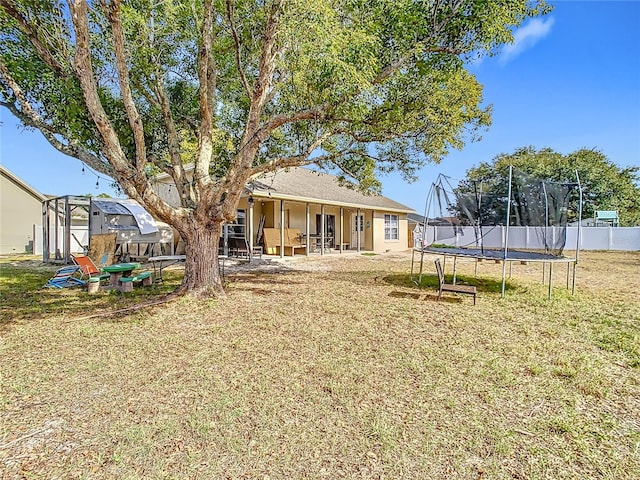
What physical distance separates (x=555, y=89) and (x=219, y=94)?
12685 millimetres

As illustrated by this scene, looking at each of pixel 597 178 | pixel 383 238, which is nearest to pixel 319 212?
pixel 383 238

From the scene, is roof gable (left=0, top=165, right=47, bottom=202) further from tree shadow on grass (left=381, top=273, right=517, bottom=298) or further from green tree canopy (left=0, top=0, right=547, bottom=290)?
tree shadow on grass (left=381, top=273, right=517, bottom=298)

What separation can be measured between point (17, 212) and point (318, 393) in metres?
23.4

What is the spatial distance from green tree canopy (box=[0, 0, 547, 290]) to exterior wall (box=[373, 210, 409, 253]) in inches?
484

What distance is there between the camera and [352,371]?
3.84 meters

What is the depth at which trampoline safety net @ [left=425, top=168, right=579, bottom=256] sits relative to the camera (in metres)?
9.39

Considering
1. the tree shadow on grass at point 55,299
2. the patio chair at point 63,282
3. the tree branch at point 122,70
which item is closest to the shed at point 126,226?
the tree shadow on grass at point 55,299

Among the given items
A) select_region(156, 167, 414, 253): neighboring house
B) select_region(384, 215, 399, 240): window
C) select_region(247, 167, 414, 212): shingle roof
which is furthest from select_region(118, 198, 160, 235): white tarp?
select_region(384, 215, 399, 240): window

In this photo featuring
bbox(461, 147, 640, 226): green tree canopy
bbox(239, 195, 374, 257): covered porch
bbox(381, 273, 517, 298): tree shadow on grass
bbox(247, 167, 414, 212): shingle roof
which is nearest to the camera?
bbox(381, 273, 517, 298): tree shadow on grass

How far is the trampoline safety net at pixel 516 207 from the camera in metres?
9.39

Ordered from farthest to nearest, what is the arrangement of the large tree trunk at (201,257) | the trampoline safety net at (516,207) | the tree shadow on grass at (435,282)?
the trampoline safety net at (516,207) → the tree shadow on grass at (435,282) → the large tree trunk at (201,257)

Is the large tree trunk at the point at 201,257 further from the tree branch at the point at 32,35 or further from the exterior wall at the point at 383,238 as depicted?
the exterior wall at the point at 383,238

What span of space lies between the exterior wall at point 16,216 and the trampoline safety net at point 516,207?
21.8 metres

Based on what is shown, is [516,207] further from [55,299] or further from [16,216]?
[16,216]
